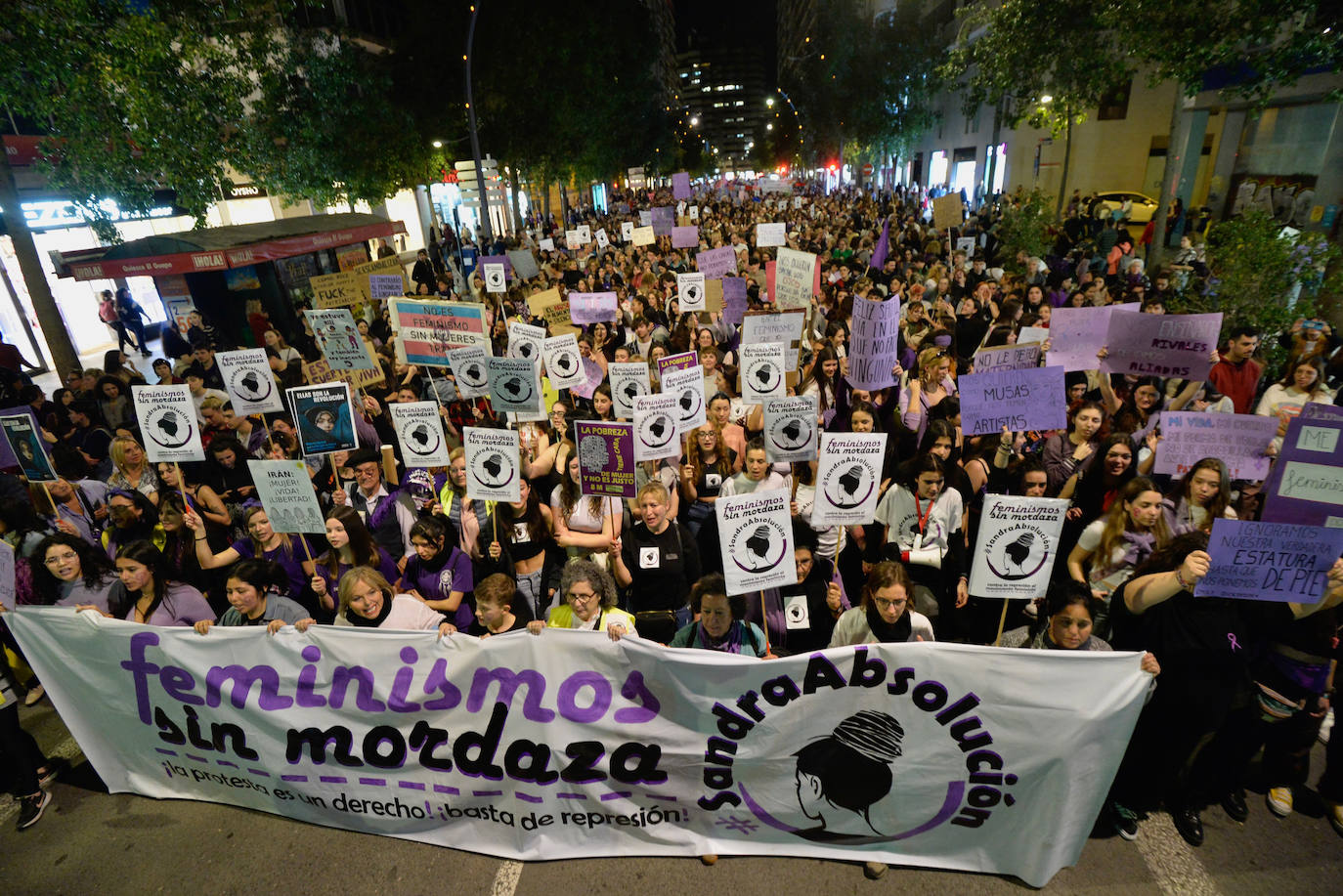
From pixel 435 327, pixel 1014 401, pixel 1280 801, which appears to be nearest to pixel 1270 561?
pixel 1280 801

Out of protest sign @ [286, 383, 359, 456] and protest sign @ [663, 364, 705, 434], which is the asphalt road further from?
protest sign @ [663, 364, 705, 434]

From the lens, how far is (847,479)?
4770mm

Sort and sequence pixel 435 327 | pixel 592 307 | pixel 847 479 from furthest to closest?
pixel 592 307, pixel 435 327, pixel 847 479

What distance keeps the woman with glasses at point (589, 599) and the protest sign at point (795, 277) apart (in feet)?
22.8

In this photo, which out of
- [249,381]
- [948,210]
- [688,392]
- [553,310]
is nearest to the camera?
[688,392]

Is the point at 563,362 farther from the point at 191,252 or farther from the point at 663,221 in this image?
the point at 663,221

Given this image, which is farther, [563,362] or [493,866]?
[563,362]

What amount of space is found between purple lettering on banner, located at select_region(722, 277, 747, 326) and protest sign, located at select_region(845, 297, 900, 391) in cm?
422

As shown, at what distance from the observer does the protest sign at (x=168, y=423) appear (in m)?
6.18

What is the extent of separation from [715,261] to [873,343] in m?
5.96

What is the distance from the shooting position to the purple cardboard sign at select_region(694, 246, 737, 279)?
12398mm

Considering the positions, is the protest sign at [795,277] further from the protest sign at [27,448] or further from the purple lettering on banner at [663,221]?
the purple lettering on banner at [663,221]

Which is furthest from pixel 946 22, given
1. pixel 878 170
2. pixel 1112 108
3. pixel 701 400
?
pixel 701 400

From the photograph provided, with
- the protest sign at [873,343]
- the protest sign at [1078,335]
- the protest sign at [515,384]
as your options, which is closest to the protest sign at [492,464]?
the protest sign at [515,384]
